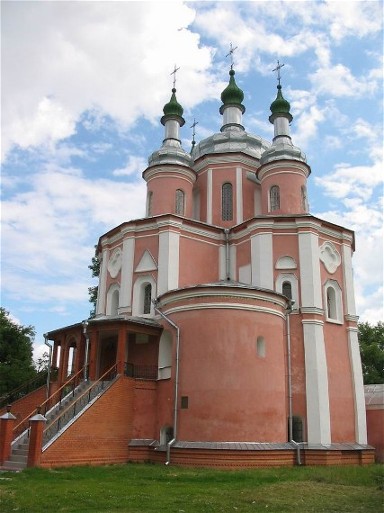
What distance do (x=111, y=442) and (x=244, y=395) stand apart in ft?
14.2

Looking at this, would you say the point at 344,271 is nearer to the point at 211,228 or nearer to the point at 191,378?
the point at 211,228

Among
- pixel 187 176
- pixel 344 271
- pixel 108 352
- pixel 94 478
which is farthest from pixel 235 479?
pixel 187 176

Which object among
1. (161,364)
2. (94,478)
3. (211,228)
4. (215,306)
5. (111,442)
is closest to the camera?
(94,478)

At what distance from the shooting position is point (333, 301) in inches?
853

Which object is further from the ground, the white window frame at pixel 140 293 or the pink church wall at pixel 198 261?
the pink church wall at pixel 198 261

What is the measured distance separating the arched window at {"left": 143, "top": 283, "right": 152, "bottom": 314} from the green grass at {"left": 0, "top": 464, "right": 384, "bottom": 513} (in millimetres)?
7152

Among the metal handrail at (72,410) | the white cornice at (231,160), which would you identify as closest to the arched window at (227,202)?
the white cornice at (231,160)

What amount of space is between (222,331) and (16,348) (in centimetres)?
1812

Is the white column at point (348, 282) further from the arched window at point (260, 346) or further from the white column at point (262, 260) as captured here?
the arched window at point (260, 346)

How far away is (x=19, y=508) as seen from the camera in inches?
348

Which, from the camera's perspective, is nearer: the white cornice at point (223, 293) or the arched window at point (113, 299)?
the white cornice at point (223, 293)

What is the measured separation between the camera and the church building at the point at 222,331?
54.4ft

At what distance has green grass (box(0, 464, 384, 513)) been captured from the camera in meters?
9.13

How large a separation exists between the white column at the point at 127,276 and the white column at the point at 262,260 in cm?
490
